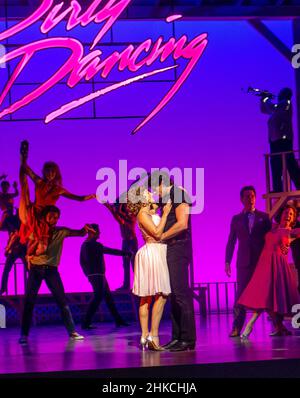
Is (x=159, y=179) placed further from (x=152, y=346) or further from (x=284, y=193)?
(x=284, y=193)

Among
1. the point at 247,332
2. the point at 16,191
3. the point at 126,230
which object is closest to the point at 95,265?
the point at 126,230

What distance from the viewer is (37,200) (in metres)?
14.1

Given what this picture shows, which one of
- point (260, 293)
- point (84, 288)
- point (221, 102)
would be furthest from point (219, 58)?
point (260, 293)

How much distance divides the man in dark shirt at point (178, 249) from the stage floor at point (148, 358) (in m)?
0.25

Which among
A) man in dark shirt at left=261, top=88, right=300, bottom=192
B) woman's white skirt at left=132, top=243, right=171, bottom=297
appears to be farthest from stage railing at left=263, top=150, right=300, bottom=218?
woman's white skirt at left=132, top=243, right=171, bottom=297

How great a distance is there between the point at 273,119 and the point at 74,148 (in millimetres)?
3649

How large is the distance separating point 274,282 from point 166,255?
1.72 meters

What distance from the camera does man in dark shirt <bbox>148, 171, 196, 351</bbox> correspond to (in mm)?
10719

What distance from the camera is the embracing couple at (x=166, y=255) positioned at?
10727mm

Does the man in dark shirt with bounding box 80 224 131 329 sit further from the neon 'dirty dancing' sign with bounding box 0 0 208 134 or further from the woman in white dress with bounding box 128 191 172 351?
the woman in white dress with bounding box 128 191 172 351

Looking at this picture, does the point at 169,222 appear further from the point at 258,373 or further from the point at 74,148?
the point at 74,148

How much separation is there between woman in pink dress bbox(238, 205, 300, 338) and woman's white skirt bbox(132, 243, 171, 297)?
1575mm

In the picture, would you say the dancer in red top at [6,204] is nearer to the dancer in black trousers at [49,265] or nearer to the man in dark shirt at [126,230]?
the man in dark shirt at [126,230]

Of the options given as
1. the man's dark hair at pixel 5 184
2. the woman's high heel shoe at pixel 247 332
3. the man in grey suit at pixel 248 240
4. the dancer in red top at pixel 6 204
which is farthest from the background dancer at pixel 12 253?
the woman's high heel shoe at pixel 247 332
